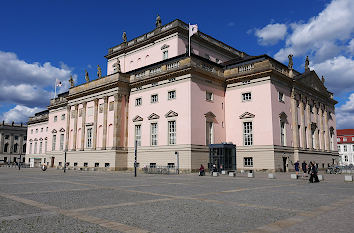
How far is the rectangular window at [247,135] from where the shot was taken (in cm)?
3871

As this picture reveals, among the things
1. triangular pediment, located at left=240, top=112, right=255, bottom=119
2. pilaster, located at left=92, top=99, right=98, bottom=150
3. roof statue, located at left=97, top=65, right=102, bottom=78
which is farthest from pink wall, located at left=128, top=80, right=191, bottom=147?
roof statue, located at left=97, top=65, right=102, bottom=78

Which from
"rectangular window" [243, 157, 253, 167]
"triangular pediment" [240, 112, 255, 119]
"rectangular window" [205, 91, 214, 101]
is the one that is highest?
"rectangular window" [205, 91, 214, 101]

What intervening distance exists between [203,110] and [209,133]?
3167mm

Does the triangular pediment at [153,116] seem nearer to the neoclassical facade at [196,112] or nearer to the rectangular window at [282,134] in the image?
the neoclassical facade at [196,112]

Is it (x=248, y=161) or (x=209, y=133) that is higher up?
(x=209, y=133)

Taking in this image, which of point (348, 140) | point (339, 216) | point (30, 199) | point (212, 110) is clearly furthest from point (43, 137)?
point (348, 140)

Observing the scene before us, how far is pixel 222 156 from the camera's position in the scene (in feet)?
119

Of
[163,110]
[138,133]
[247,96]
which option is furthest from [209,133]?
[138,133]

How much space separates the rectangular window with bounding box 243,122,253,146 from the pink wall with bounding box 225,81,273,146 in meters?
0.40

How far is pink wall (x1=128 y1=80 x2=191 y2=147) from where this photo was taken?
36812mm

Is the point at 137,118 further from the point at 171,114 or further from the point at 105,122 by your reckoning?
the point at 171,114

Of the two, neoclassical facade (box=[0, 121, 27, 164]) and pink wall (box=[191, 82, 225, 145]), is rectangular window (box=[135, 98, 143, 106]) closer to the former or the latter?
pink wall (box=[191, 82, 225, 145])

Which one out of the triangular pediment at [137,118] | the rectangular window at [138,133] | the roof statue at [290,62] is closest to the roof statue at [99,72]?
the triangular pediment at [137,118]

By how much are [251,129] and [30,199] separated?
30877mm
